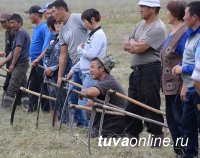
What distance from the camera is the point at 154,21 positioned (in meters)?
6.80

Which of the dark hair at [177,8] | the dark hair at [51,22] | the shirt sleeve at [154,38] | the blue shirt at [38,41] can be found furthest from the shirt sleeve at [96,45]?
the blue shirt at [38,41]

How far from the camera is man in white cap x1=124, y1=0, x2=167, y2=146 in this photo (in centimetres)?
670

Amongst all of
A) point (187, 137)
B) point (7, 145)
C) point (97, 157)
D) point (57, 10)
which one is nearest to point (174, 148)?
point (187, 137)

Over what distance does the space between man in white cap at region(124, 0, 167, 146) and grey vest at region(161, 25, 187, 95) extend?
38cm

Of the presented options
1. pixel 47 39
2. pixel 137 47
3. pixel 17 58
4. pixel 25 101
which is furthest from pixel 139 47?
pixel 25 101

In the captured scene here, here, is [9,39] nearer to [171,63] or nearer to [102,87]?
[102,87]

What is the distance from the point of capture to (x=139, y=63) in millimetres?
6812

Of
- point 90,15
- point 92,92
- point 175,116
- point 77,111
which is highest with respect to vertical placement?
point 90,15

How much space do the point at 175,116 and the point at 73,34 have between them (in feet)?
8.77

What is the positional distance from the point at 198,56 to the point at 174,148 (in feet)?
4.86

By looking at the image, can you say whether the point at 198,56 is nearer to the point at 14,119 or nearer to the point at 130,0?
the point at 14,119

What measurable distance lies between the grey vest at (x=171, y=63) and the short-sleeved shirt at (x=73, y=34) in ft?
7.69

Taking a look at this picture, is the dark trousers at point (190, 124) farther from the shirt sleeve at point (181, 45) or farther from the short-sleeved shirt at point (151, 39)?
the short-sleeved shirt at point (151, 39)

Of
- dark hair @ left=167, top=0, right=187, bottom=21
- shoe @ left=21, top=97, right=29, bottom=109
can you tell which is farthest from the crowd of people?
shoe @ left=21, top=97, right=29, bottom=109
